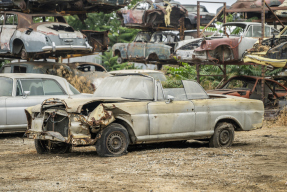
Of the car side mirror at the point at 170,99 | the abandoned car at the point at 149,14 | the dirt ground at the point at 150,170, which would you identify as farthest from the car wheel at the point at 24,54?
the abandoned car at the point at 149,14

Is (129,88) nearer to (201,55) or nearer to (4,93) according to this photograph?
(4,93)

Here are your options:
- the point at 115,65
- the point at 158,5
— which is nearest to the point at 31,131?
the point at 158,5

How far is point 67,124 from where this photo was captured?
25.4 feet

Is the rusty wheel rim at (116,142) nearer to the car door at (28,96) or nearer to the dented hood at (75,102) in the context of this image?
the dented hood at (75,102)

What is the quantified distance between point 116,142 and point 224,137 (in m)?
2.53

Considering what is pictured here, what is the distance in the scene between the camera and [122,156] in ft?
25.6

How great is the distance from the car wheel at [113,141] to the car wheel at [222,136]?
2067 millimetres

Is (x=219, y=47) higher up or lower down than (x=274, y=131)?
higher up

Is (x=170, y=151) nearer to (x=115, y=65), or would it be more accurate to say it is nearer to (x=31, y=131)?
(x=31, y=131)

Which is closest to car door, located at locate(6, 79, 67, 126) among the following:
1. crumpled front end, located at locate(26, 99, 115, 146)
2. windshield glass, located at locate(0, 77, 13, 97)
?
windshield glass, located at locate(0, 77, 13, 97)

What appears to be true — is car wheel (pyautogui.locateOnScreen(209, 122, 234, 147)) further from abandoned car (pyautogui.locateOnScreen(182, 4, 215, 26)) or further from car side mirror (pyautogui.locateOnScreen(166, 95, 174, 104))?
abandoned car (pyautogui.locateOnScreen(182, 4, 215, 26))

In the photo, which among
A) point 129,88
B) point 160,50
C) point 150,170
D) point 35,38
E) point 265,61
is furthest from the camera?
point 160,50

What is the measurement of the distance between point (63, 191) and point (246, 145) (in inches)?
208

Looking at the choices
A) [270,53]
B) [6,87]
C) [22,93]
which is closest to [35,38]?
[6,87]
